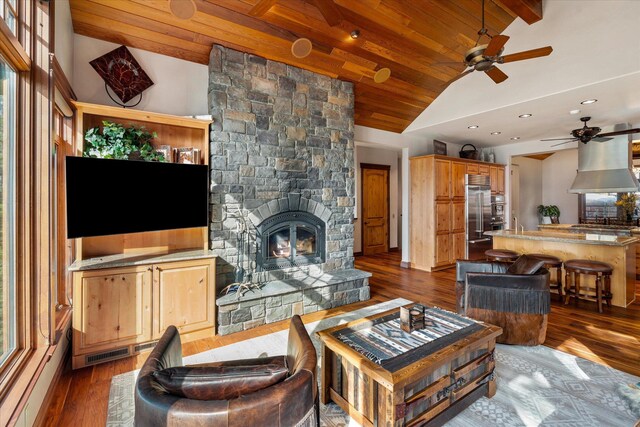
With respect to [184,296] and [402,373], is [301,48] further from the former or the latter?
[402,373]

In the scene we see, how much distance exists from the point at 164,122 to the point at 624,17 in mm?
5062

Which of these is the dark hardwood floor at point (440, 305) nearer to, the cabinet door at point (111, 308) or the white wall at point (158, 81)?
the cabinet door at point (111, 308)

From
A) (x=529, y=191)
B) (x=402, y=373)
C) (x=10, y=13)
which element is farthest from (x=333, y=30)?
(x=529, y=191)

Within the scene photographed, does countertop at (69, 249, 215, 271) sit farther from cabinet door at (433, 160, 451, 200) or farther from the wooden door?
the wooden door

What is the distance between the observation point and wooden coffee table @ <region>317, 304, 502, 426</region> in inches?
63.5

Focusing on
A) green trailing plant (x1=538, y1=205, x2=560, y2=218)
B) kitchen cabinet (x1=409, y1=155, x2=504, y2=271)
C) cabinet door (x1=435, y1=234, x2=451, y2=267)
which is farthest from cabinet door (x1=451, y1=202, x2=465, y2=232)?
green trailing plant (x1=538, y1=205, x2=560, y2=218)

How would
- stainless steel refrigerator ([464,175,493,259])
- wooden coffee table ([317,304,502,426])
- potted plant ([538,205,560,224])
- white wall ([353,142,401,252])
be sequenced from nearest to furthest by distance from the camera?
wooden coffee table ([317,304,502,426]) → stainless steel refrigerator ([464,175,493,259]) → white wall ([353,142,401,252]) → potted plant ([538,205,560,224])

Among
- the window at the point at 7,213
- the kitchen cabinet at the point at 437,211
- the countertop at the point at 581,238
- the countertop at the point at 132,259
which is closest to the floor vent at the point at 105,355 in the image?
the countertop at the point at 132,259

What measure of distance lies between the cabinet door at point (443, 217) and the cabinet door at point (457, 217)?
0.13 metres

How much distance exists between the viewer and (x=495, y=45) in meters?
2.73

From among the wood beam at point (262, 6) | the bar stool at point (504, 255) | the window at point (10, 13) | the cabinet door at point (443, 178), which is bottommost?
the bar stool at point (504, 255)

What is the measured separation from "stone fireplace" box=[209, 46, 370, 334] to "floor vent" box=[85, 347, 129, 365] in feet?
2.80

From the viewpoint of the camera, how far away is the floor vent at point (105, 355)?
2.61 metres

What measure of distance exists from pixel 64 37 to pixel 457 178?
6281 millimetres
